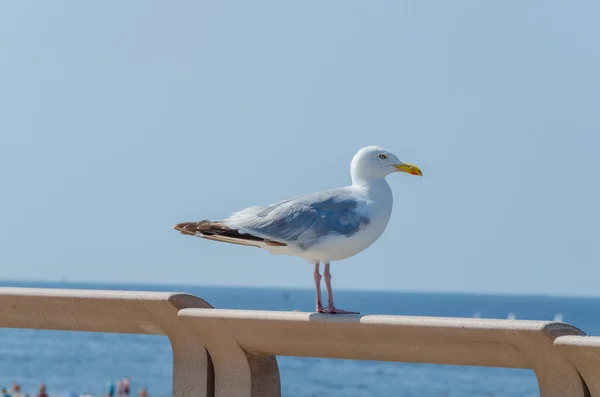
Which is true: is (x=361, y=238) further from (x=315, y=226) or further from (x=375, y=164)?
(x=375, y=164)

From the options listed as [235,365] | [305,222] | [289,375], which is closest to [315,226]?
[305,222]

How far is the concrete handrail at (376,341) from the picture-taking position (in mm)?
4406

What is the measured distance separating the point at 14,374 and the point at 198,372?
51840 millimetres

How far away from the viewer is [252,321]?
17.1ft

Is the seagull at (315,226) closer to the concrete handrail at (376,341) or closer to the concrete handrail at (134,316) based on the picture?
the concrete handrail at (134,316)

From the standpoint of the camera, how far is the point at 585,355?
13.9 ft

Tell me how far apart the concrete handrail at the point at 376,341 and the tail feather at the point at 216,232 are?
2.34 ft

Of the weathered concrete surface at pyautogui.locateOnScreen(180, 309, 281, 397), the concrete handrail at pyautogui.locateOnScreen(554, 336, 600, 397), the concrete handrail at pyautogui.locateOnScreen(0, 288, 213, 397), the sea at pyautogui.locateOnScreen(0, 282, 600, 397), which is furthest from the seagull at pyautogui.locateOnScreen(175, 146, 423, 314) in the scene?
the sea at pyautogui.locateOnScreen(0, 282, 600, 397)

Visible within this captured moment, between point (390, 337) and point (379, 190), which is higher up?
point (379, 190)

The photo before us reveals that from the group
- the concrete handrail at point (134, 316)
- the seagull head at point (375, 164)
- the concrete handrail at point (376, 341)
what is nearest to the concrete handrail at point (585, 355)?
the concrete handrail at point (376, 341)

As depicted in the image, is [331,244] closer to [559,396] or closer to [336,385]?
[559,396]

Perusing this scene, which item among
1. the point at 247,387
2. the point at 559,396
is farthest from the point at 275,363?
the point at 559,396

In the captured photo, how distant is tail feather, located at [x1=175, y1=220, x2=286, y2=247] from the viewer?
6008 millimetres

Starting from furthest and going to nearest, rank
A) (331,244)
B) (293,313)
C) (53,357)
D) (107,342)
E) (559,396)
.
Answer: (107,342) < (53,357) < (331,244) < (293,313) < (559,396)
